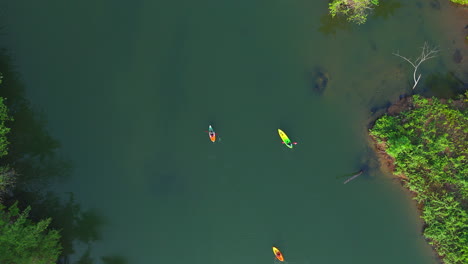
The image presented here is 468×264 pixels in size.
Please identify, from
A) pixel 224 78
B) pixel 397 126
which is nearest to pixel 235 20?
pixel 224 78

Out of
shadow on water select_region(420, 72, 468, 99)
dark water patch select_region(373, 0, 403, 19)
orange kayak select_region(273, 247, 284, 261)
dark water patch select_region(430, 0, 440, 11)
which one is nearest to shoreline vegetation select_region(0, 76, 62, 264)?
orange kayak select_region(273, 247, 284, 261)

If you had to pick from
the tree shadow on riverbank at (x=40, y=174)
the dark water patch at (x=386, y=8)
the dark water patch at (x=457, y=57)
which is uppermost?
the dark water patch at (x=386, y=8)

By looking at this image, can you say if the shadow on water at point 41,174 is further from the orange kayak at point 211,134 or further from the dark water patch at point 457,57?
the dark water patch at point 457,57

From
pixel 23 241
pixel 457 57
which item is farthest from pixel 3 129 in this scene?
pixel 457 57

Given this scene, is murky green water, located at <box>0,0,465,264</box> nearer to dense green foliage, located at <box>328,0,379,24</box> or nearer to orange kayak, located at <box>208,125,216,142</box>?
orange kayak, located at <box>208,125,216,142</box>

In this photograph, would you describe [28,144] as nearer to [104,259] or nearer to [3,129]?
[3,129]

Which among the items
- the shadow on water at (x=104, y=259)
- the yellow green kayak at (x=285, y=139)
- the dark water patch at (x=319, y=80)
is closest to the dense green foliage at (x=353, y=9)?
the dark water patch at (x=319, y=80)

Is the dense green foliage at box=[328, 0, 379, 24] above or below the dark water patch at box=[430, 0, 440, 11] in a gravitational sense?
below
